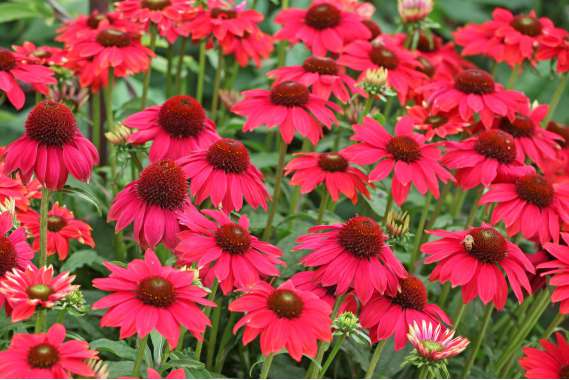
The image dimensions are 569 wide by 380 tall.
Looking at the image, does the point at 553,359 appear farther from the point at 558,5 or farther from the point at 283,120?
the point at 558,5

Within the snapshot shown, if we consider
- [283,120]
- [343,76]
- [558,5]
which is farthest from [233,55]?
[558,5]

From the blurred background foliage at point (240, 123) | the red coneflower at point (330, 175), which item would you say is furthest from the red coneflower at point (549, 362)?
the red coneflower at point (330, 175)

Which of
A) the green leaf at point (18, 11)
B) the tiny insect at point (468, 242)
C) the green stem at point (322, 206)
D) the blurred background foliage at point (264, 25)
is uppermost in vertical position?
the tiny insect at point (468, 242)

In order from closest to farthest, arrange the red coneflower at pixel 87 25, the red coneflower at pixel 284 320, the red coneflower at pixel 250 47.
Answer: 1. the red coneflower at pixel 284 320
2. the red coneflower at pixel 87 25
3. the red coneflower at pixel 250 47

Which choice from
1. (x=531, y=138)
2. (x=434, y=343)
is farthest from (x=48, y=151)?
(x=531, y=138)

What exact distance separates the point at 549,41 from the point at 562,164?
246 millimetres

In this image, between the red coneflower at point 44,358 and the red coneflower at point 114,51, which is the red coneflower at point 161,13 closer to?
the red coneflower at point 114,51

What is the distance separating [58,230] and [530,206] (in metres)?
0.74

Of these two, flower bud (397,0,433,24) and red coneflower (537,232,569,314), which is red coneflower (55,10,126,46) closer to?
flower bud (397,0,433,24)

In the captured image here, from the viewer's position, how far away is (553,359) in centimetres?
118

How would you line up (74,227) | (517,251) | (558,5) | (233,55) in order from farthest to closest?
(558,5)
(233,55)
(74,227)
(517,251)

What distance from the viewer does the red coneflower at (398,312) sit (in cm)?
104

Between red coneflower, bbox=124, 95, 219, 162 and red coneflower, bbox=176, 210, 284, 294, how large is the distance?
19 centimetres

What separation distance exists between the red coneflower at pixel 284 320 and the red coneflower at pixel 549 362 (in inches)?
15.7
